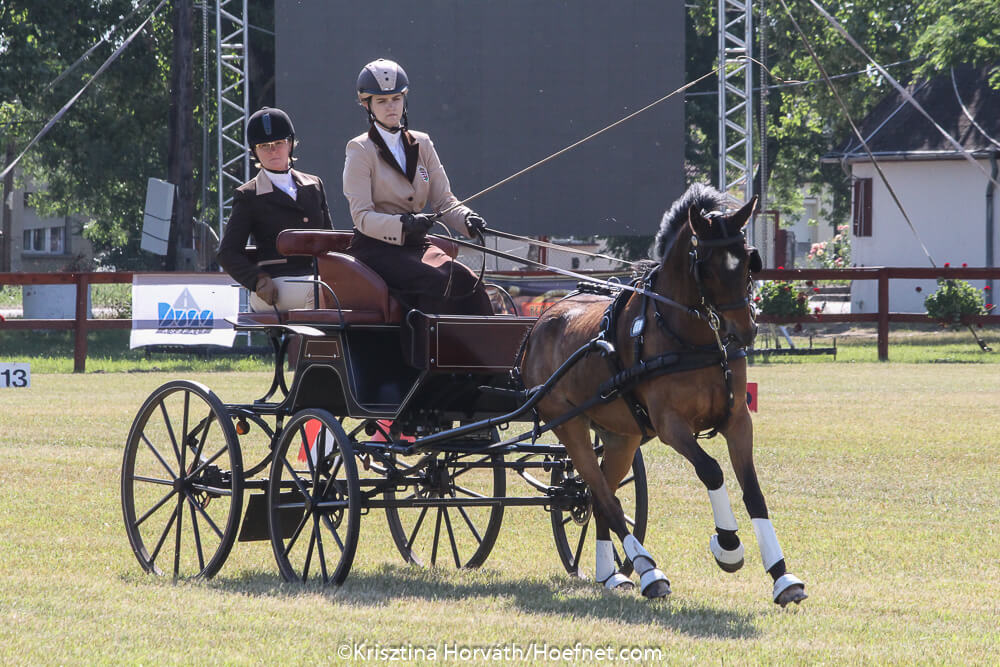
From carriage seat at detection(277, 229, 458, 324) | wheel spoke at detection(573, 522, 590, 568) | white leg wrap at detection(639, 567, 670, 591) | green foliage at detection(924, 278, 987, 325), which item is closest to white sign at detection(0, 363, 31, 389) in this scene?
carriage seat at detection(277, 229, 458, 324)

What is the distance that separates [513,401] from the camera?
7336 millimetres

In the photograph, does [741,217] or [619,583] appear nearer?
[741,217]

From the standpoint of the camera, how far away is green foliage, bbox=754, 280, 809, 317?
22.8m

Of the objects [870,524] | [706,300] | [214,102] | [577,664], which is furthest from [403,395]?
[214,102]

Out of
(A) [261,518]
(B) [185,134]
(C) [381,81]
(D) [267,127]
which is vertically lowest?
(A) [261,518]

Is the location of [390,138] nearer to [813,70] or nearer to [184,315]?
[184,315]

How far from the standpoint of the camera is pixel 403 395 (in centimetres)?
706

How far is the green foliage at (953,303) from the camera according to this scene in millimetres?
23125

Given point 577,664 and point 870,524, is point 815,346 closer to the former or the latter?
A: point 870,524

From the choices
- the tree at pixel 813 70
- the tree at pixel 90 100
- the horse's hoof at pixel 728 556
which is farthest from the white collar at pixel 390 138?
the tree at pixel 813 70

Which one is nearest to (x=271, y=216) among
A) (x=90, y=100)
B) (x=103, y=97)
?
(x=90, y=100)

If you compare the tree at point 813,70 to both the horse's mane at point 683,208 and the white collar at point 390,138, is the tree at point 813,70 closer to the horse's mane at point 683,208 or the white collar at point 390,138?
the white collar at point 390,138

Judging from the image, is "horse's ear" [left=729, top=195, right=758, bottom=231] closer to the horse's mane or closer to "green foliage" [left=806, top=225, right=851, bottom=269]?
the horse's mane

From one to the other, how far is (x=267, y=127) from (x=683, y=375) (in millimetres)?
3030
